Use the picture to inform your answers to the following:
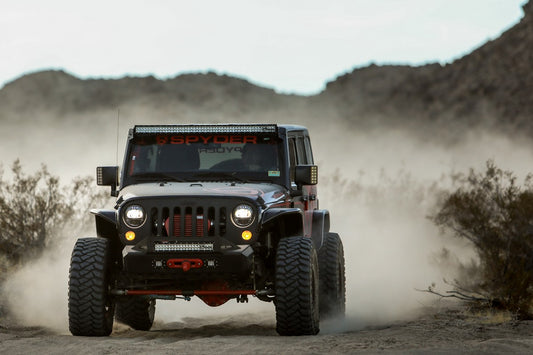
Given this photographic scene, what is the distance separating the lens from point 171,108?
72625mm

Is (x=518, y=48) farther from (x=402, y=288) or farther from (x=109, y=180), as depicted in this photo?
(x=109, y=180)

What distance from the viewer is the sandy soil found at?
32.3 ft

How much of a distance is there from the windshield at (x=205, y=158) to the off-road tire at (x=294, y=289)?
134cm

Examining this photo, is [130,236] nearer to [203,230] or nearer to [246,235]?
[203,230]

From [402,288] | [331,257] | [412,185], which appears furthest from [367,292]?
[412,185]

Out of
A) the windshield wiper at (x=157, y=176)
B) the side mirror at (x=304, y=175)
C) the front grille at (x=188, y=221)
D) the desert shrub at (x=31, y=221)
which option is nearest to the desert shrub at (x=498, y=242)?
the side mirror at (x=304, y=175)

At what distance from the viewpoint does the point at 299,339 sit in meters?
10.7

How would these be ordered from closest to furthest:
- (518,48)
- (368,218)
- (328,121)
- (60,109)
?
(368,218) < (518,48) < (328,121) < (60,109)

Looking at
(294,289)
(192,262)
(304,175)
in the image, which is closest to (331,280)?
(304,175)

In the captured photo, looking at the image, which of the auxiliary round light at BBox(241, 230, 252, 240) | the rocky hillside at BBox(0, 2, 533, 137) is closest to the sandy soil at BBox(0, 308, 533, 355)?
the auxiliary round light at BBox(241, 230, 252, 240)

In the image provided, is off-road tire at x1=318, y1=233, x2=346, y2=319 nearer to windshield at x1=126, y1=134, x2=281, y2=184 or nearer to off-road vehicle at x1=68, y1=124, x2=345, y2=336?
off-road vehicle at x1=68, y1=124, x2=345, y2=336

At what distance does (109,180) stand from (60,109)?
206 feet

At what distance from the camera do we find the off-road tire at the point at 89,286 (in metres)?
11.2

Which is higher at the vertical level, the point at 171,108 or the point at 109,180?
the point at 171,108
